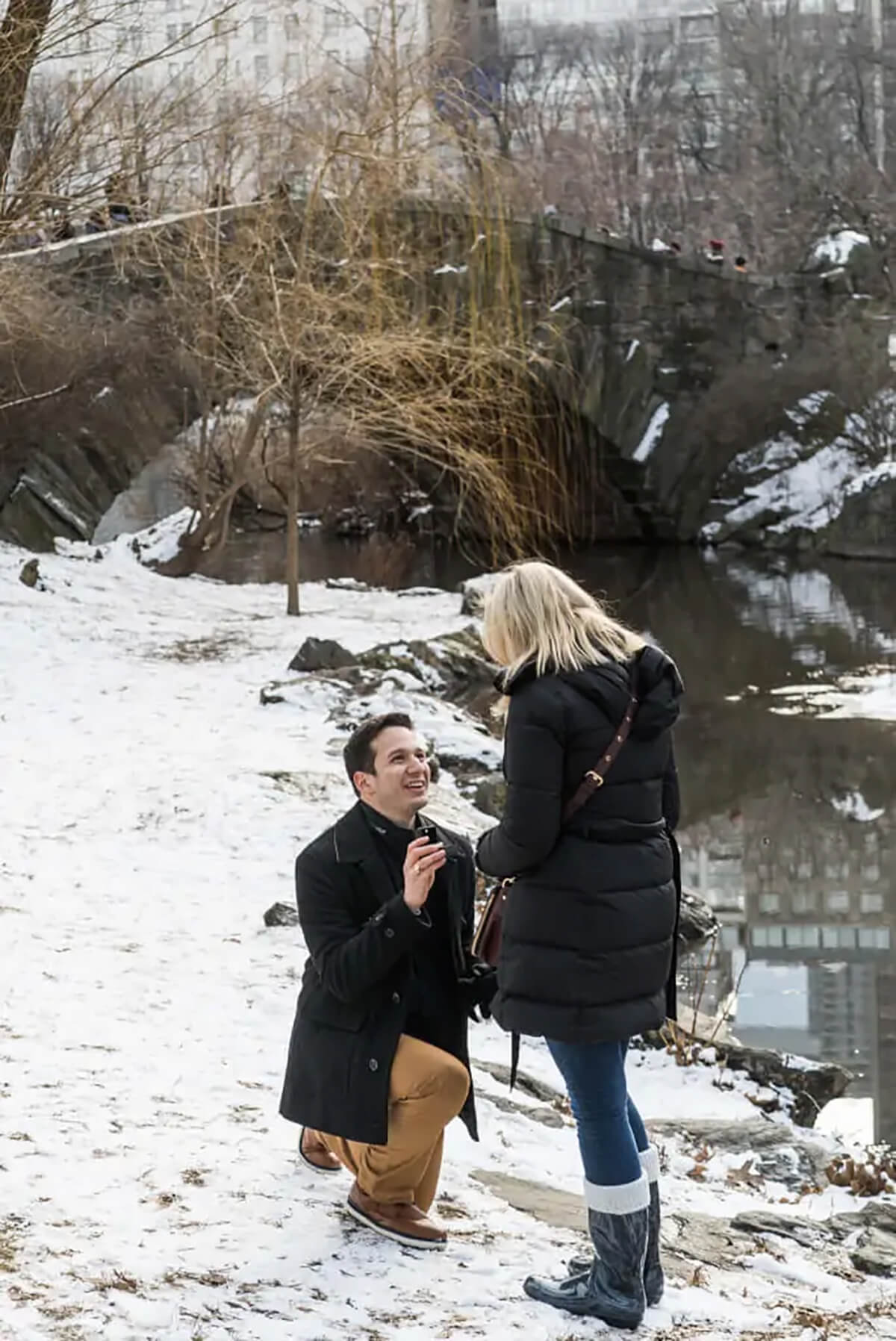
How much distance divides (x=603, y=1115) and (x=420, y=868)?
56 centimetres

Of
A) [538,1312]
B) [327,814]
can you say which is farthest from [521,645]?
[327,814]

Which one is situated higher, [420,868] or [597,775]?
[597,775]

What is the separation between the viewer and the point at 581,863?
3234 mm

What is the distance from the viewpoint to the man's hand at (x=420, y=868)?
342 cm

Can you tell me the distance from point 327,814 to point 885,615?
1257 centimetres

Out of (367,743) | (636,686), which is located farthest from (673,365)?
(636,686)

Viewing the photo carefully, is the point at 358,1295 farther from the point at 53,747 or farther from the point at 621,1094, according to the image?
the point at 53,747

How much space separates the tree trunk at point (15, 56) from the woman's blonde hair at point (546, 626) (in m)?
6.19

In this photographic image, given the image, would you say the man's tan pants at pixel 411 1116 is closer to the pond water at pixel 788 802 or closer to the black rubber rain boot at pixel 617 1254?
the black rubber rain boot at pixel 617 1254

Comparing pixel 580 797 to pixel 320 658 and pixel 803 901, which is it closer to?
pixel 803 901

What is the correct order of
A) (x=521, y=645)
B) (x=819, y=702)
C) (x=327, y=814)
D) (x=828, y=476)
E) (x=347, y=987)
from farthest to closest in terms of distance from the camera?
(x=828, y=476) < (x=819, y=702) < (x=327, y=814) < (x=347, y=987) < (x=521, y=645)

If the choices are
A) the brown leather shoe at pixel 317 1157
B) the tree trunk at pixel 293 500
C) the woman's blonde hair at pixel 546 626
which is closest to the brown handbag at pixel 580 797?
the woman's blonde hair at pixel 546 626

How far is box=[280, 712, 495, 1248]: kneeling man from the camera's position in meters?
3.56

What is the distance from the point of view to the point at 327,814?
8.48m
